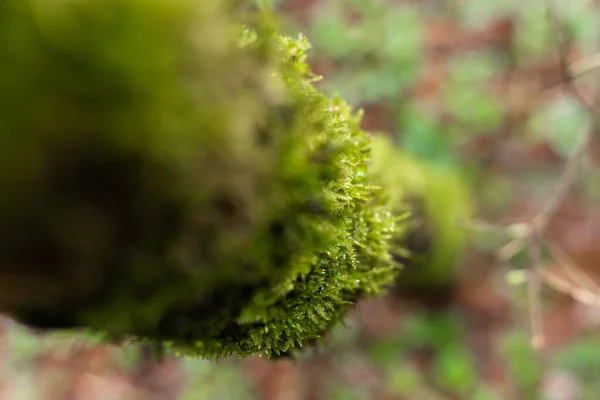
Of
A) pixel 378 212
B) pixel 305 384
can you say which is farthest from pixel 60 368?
pixel 378 212

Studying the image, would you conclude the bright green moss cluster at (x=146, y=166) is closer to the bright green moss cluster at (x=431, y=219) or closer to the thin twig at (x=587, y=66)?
the bright green moss cluster at (x=431, y=219)

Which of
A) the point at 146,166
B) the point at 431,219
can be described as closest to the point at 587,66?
→ the point at 431,219

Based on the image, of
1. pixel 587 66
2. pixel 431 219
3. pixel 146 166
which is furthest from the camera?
pixel 431 219

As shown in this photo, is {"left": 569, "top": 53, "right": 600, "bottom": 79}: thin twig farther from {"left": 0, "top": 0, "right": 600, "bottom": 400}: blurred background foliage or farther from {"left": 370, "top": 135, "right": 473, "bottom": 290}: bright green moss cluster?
{"left": 370, "top": 135, "right": 473, "bottom": 290}: bright green moss cluster

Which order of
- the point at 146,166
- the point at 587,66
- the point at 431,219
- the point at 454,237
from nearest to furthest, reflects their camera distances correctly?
the point at 146,166
the point at 587,66
the point at 431,219
the point at 454,237

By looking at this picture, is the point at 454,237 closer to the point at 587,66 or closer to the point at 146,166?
the point at 587,66

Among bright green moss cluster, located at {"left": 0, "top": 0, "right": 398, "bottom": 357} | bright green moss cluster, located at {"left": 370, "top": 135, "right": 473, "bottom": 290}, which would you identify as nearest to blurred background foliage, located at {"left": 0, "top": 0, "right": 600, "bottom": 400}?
bright green moss cluster, located at {"left": 370, "top": 135, "right": 473, "bottom": 290}

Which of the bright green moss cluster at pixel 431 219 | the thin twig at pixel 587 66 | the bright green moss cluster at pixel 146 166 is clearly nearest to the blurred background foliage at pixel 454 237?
the bright green moss cluster at pixel 431 219
